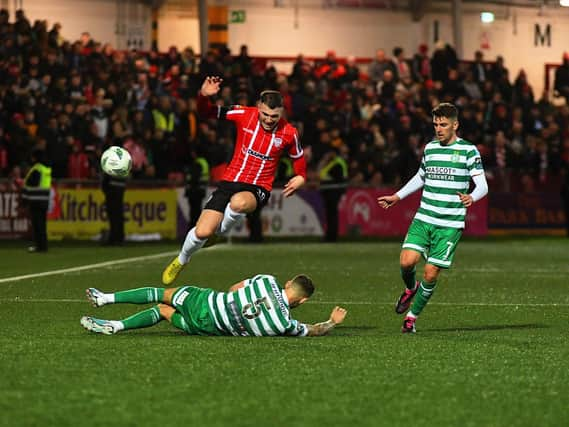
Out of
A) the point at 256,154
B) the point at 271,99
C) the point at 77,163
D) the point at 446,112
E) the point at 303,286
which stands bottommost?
the point at 303,286

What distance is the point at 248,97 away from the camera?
3219 cm

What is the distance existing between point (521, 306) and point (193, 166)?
47.3ft

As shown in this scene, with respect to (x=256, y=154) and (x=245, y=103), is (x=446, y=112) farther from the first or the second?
(x=245, y=103)

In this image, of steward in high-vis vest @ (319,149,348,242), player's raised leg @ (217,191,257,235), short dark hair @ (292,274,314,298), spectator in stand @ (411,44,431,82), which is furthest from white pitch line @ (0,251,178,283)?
spectator in stand @ (411,44,431,82)

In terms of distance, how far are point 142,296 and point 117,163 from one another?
18.0 feet

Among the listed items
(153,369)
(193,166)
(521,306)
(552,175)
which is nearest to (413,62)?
(552,175)

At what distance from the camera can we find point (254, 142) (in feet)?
46.0

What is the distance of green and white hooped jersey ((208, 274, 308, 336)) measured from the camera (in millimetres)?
10352

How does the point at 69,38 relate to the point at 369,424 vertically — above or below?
above

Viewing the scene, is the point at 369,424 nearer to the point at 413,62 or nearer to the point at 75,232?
the point at 75,232

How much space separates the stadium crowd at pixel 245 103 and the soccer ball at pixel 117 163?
981cm

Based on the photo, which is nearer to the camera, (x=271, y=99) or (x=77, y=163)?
(x=271, y=99)

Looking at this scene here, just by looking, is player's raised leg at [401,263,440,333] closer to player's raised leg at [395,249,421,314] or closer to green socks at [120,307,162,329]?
player's raised leg at [395,249,421,314]

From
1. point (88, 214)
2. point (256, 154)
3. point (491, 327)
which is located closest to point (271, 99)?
point (256, 154)
